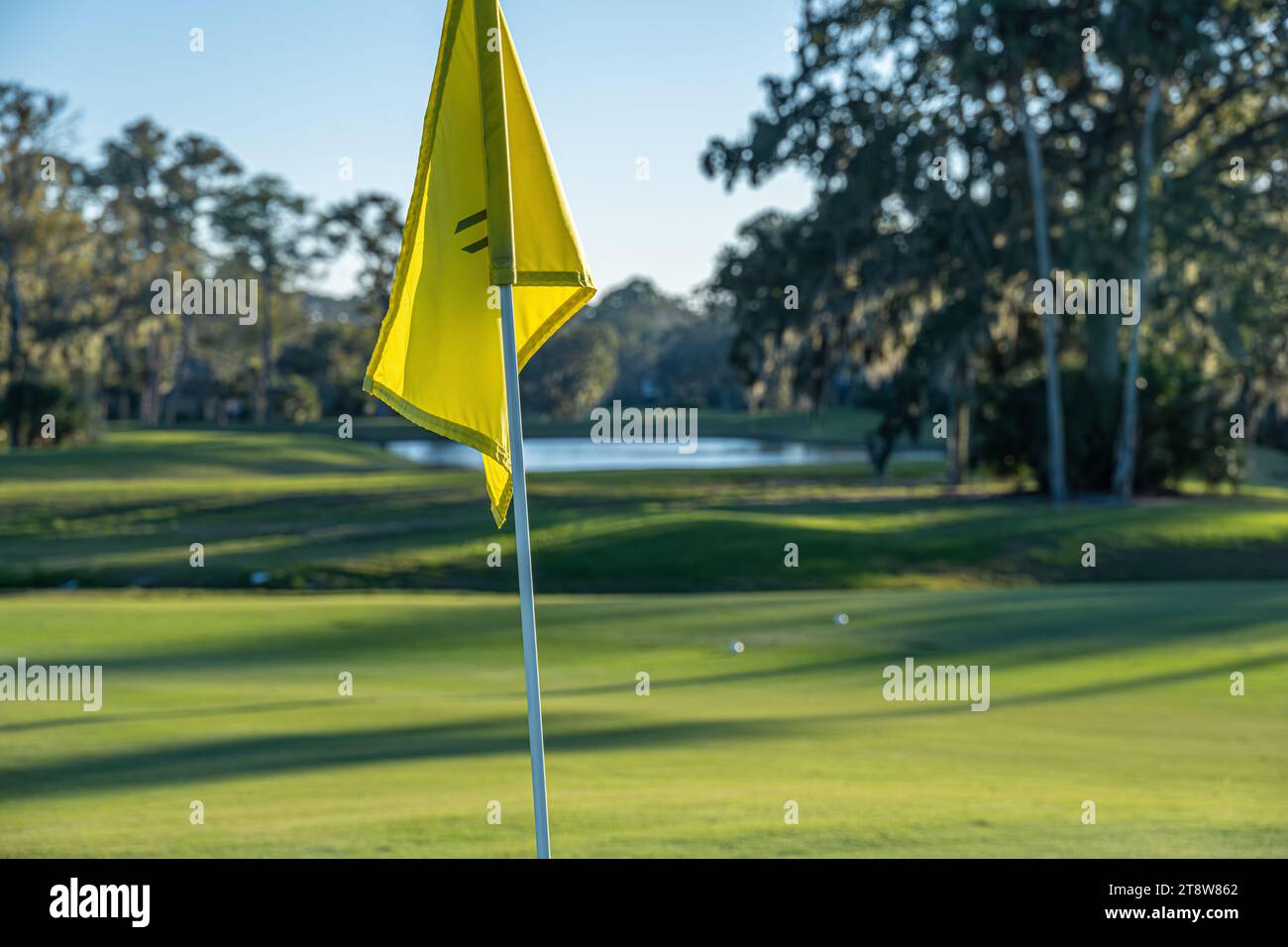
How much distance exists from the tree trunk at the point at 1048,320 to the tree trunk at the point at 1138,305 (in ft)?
4.51

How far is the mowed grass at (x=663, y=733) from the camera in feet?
25.6

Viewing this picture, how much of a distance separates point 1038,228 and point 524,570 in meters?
31.6

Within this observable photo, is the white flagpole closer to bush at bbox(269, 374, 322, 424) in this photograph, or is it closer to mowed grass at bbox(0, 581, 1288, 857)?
mowed grass at bbox(0, 581, 1288, 857)

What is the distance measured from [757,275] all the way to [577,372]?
90.0m

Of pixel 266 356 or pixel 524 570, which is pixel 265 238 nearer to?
pixel 266 356

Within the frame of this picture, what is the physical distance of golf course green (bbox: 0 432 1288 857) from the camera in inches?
316

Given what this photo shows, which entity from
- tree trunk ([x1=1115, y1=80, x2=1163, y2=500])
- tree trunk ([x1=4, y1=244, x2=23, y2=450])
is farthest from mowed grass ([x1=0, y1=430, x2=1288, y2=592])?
tree trunk ([x1=4, y1=244, x2=23, y2=450])

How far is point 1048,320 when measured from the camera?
3516cm

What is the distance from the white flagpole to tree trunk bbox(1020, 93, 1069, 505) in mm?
30302

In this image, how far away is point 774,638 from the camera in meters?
17.5

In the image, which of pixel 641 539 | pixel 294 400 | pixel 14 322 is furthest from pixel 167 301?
pixel 641 539
